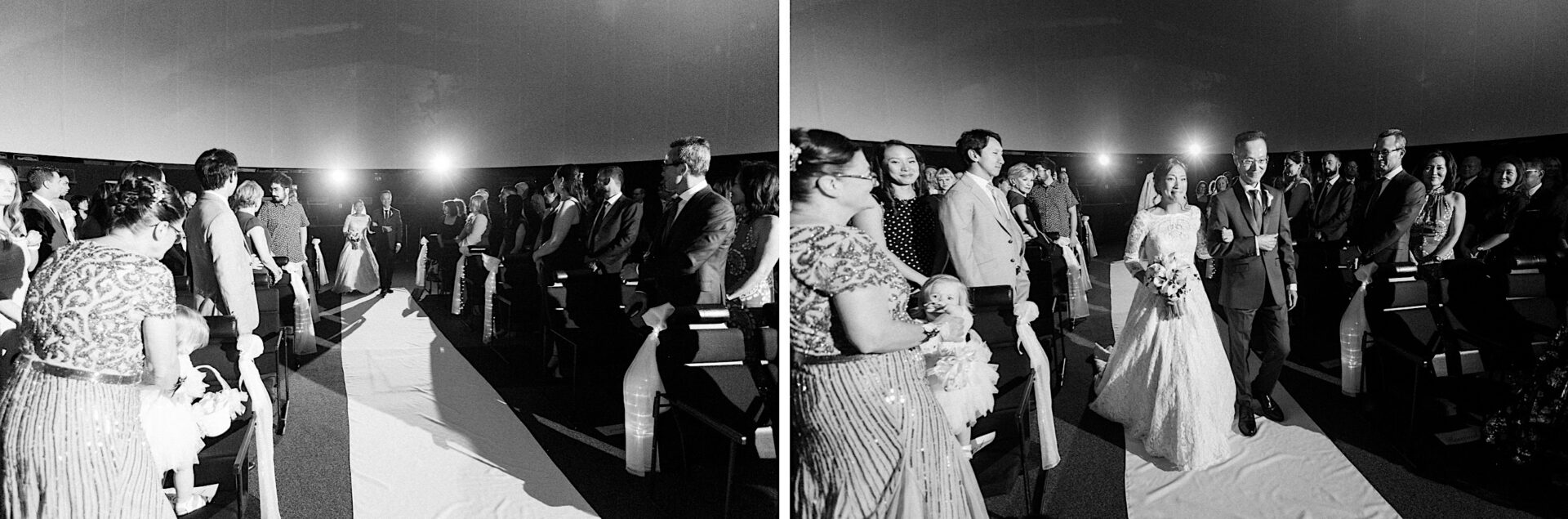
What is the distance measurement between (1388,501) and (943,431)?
145 cm

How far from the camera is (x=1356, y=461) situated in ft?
8.73

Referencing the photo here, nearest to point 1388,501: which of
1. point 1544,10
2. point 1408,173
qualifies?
point 1408,173

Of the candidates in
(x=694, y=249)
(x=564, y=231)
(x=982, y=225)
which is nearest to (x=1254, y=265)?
(x=982, y=225)

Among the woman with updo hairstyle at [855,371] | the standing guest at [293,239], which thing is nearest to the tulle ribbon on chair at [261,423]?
the standing guest at [293,239]

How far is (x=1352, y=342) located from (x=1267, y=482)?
0.48 m

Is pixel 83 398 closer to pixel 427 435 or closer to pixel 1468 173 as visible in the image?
pixel 427 435

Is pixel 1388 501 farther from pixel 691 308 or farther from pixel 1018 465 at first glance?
pixel 691 308

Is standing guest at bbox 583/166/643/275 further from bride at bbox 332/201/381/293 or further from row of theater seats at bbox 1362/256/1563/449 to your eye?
row of theater seats at bbox 1362/256/1563/449

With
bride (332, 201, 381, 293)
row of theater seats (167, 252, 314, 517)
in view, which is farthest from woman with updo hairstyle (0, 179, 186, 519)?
bride (332, 201, 381, 293)

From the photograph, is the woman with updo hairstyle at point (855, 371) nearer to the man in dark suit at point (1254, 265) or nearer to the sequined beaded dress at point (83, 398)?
the man in dark suit at point (1254, 265)

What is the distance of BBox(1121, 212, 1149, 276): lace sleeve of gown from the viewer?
97.3 inches

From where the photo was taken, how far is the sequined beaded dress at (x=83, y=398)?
1.97m

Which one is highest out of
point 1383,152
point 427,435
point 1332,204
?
point 1383,152

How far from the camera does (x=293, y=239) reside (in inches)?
91.0
